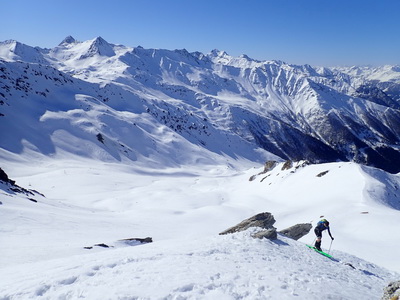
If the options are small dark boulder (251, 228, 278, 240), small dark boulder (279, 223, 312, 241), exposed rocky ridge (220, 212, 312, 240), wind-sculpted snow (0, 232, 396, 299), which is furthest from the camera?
small dark boulder (279, 223, 312, 241)

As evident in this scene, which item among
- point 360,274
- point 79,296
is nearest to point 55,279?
point 79,296

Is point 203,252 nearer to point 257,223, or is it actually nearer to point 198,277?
point 198,277

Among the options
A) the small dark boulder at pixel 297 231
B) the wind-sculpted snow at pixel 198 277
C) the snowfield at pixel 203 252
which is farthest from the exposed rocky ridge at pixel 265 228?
the wind-sculpted snow at pixel 198 277

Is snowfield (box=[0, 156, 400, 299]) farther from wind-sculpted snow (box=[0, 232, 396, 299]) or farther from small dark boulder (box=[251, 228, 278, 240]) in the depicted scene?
small dark boulder (box=[251, 228, 278, 240])

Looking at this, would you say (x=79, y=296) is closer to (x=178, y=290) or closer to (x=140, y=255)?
(x=178, y=290)

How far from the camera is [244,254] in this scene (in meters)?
15.3

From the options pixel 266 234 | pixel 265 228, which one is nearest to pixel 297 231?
pixel 265 228

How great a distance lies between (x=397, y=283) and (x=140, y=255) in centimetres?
1042

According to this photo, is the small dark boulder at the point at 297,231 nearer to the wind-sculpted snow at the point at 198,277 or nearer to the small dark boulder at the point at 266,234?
the small dark boulder at the point at 266,234

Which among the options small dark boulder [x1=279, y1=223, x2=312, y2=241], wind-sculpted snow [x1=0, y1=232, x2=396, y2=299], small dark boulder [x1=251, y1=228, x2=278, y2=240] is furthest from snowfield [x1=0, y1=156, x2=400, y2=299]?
small dark boulder [x1=279, y1=223, x2=312, y2=241]

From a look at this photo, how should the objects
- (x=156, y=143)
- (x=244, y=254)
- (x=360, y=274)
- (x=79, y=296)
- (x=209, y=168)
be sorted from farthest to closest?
(x=156, y=143), (x=209, y=168), (x=360, y=274), (x=244, y=254), (x=79, y=296)

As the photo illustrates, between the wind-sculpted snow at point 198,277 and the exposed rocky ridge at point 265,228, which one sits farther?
the exposed rocky ridge at point 265,228

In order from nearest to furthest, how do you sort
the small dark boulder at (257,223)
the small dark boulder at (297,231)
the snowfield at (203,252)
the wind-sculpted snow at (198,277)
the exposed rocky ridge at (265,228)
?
the wind-sculpted snow at (198,277)
the snowfield at (203,252)
the exposed rocky ridge at (265,228)
the small dark boulder at (257,223)
the small dark boulder at (297,231)

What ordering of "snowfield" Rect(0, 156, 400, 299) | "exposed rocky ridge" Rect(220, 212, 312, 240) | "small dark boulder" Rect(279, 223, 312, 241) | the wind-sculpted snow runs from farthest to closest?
"small dark boulder" Rect(279, 223, 312, 241) → "exposed rocky ridge" Rect(220, 212, 312, 240) → "snowfield" Rect(0, 156, 400, 299) → the wind-sculpted snow
